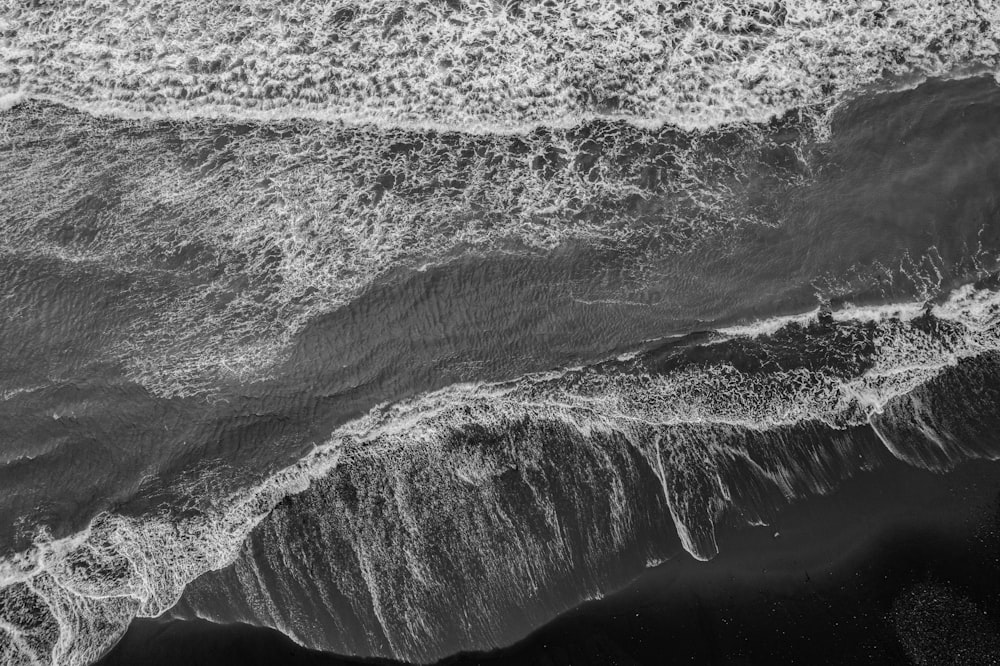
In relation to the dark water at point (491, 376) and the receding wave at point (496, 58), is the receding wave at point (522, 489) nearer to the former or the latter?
the dark water at point (491, 376)

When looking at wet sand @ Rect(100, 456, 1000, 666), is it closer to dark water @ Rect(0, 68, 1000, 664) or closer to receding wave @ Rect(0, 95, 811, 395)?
dark water @ Rect(0, 68, 1000, 664)

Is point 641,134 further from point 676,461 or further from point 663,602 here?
point 663,602

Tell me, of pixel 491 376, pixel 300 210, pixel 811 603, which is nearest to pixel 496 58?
pixel 300 210

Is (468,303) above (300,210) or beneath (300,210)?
beneath

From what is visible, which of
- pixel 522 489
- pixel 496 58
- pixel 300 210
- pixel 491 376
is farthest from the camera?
pixel 496 58

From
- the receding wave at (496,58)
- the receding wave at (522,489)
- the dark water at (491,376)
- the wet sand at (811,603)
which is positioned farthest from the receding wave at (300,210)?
the wet sand at (811,603)

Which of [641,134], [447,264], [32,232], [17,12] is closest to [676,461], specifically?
[447,264]

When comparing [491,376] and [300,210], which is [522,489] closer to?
[491,376]

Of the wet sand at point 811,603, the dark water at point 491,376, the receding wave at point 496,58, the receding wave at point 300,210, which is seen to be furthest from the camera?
the receding wave at point 496,58
